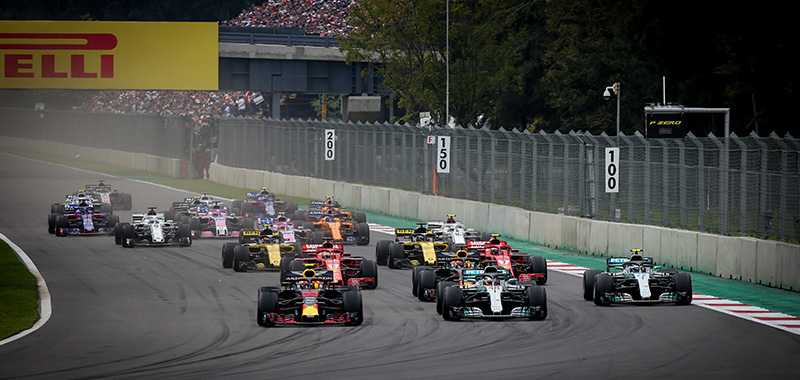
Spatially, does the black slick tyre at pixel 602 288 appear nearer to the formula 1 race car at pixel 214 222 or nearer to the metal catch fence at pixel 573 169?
the metal catch fence at pixel 573 169

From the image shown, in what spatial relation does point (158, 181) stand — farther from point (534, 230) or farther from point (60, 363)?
point (60, 363)

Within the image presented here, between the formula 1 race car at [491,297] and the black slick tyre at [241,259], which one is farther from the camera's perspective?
the black slick tyre at [241,259]

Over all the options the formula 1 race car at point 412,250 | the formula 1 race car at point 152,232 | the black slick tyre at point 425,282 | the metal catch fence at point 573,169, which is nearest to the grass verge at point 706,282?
the metal catch fence at point 573,169

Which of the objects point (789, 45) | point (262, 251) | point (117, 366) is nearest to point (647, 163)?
point (262, 251)

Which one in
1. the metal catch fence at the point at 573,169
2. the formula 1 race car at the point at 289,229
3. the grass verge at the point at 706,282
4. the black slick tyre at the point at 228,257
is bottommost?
the grass verge at the point at 706,282

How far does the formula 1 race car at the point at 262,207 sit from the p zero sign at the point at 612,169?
1005 centimetres

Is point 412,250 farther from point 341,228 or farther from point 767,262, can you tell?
point 767,262

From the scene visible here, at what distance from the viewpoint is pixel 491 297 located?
782 inches

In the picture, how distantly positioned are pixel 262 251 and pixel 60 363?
35.4 ft

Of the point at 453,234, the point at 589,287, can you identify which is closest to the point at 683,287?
the point at 589,287

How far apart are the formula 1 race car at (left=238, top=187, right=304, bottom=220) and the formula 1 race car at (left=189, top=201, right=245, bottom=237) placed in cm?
264

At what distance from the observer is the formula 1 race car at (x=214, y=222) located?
33.7m

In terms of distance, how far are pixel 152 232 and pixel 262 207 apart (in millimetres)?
6589

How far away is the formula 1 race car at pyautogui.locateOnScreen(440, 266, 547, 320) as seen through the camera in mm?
19695
